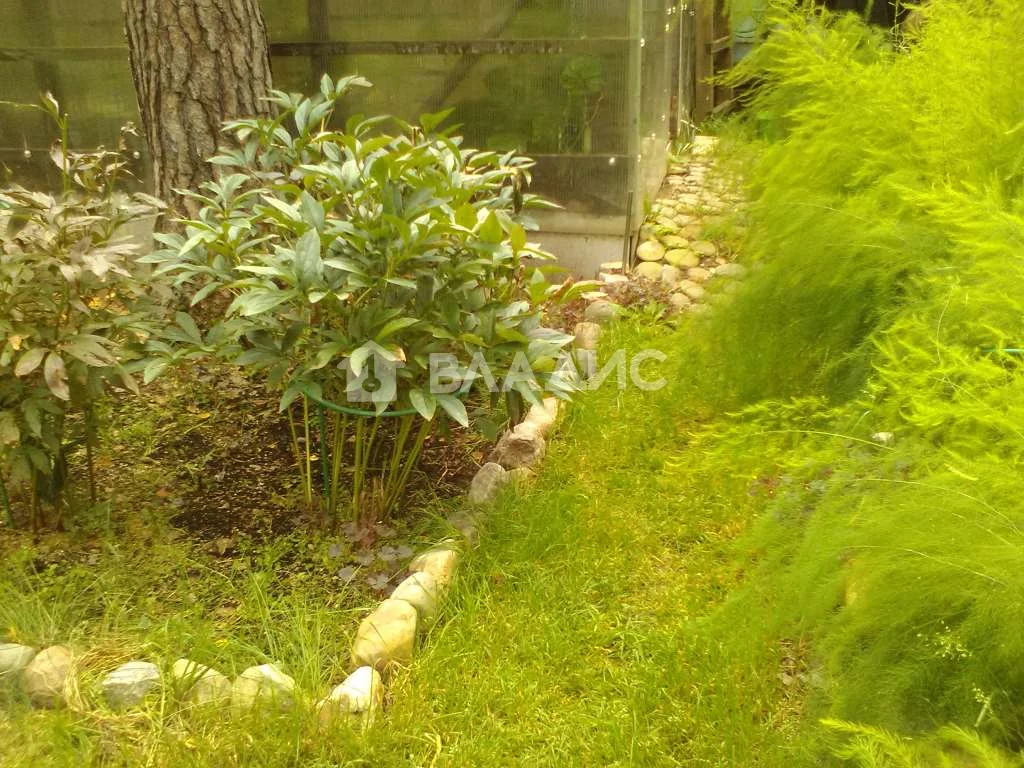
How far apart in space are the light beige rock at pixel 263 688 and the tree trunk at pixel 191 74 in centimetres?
193

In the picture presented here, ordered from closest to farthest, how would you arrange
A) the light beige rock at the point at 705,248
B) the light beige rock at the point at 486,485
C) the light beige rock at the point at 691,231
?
the light beige rock at the point at 486,485 → the light beige rock at the point at 705,248 → the light beige rock at the point at 691,231

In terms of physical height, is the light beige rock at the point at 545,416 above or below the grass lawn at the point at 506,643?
above

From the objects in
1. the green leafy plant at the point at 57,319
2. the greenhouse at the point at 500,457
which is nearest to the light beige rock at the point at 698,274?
the greenhouse at the point at 500,457

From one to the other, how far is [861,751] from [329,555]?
162 cm

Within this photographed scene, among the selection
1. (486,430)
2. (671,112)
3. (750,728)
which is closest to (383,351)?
(486,430)

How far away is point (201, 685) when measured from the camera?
221 cm

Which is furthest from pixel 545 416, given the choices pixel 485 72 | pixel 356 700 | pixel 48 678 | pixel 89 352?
pixel 485 72

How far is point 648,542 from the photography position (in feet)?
9.17

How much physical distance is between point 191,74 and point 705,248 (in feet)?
8.62

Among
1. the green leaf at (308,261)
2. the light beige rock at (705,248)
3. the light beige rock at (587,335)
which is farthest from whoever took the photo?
the light beige rock at (705,248)

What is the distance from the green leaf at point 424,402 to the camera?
7.88 feet

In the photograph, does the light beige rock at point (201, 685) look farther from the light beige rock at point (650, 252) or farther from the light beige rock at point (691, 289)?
the light beige rock at point (650, 252)

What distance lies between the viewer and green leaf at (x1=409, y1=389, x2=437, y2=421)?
2.40 meters

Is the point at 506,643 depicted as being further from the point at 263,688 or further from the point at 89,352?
the point at 89,352
